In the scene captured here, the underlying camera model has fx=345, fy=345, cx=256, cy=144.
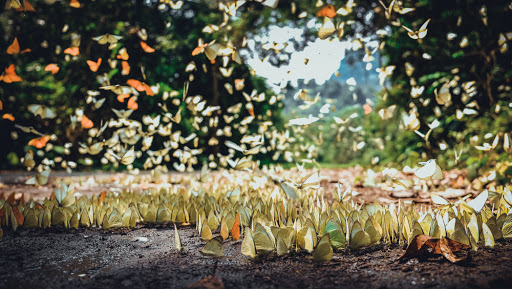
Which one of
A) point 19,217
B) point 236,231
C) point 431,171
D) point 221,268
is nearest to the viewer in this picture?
point 221,268

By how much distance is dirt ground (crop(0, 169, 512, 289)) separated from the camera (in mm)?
1167

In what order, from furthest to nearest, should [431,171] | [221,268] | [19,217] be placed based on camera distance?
[19,217]
[431,171]
[221,268]

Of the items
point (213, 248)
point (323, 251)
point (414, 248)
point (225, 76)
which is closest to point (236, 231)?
point (213, 248)

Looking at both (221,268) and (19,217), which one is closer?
(221,268)

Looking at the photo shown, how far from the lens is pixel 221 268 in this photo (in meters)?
1.34

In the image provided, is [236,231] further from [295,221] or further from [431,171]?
[431,171]

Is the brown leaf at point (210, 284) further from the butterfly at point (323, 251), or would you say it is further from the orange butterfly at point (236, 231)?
the orange butterfly at point (236, 231)

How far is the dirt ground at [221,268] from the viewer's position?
1167 millimetres

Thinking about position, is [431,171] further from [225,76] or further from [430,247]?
[225,76]

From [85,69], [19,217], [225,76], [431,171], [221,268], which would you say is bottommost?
[221,268]

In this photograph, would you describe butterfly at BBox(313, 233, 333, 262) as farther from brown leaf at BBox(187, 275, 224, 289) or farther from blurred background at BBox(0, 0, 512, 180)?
blurred background at BBox(0, 0, 512, 180)

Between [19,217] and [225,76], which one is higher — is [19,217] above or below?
below

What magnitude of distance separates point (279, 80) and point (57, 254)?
1.80 m

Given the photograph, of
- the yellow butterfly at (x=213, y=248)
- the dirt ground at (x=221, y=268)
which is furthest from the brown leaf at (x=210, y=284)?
the yellow butterfly at (x=213, y=248)
